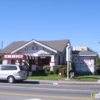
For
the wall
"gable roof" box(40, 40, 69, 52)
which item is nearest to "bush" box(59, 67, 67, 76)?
"gable roof" box(40, 40, 69, 52)

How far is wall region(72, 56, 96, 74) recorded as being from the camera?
37841 millimetres

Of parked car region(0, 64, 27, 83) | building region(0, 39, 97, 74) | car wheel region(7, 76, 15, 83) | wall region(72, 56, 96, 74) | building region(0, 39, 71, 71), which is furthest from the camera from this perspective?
wall region(72, 56, 96, 74)

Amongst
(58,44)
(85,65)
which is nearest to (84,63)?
(85,65)

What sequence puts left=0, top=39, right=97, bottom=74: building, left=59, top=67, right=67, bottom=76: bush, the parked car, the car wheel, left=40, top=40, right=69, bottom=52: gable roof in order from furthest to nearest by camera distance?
left=40, top=40, right=69, bottom=52: gable roof
left=0, top=39, right=97, bottom=74: building
left=59, top=67, right=67, bottom=76: bush
the car wheel
the parked car

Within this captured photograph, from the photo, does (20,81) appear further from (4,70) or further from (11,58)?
(11,58)

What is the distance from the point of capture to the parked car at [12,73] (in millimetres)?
23594

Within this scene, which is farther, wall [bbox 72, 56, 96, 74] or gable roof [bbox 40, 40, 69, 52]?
gable roof [bbox 40, 40, 69, 52]

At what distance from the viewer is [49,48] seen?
35.9 meters

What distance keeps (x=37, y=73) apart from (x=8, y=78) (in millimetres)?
10893

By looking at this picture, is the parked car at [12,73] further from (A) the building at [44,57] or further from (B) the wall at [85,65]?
(B) the wall at [85,65]

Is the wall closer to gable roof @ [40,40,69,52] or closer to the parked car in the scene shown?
gable roof @ [40,40,69,52]

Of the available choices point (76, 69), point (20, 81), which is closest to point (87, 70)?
point (76, 69)

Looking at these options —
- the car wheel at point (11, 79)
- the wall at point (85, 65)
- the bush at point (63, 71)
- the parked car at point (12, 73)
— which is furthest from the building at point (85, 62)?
the car wheel at point (11, 79)

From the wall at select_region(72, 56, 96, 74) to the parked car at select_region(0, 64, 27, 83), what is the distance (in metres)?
16.3
